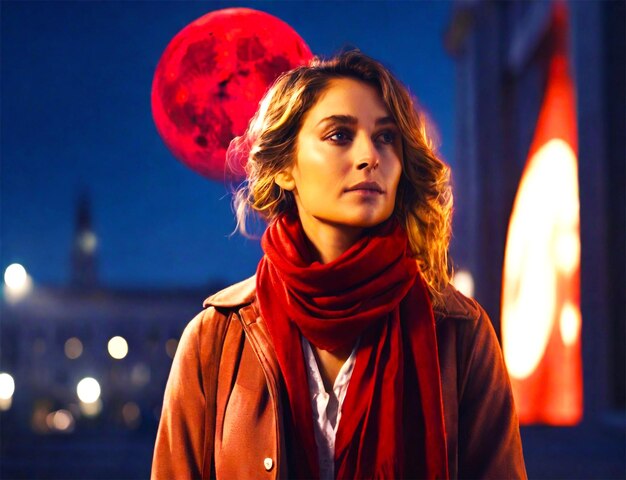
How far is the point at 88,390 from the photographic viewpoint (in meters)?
70.1

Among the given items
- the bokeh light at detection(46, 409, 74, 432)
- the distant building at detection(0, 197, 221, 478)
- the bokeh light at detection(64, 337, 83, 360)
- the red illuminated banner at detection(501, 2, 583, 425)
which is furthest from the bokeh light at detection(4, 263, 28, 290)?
the bokeh light at detection(64, 337, 83, 360)

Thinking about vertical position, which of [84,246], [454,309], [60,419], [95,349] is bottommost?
[60,419]

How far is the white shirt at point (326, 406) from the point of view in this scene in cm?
249

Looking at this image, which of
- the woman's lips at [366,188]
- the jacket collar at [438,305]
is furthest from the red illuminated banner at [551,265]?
the woman's lips at [366,188]

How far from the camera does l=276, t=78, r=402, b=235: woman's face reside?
2.47 m

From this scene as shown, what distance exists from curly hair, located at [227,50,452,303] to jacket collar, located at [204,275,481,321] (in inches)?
1.4

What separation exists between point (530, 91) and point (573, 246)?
828 centimetres

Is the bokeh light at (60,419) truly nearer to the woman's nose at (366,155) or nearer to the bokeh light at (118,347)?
the bokeh light at (118,347)

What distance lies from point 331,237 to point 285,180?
22cm

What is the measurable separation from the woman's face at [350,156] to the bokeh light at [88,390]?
68.5 m

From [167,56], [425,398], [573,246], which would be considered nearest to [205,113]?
[167,56]

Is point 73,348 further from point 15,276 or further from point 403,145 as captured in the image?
point 403,145

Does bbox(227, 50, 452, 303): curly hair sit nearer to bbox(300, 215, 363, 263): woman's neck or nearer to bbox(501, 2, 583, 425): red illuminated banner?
bbox(300, 215, 363, 263): woman's neck

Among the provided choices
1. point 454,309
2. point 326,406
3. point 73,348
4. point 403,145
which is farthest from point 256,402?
point 73,348
